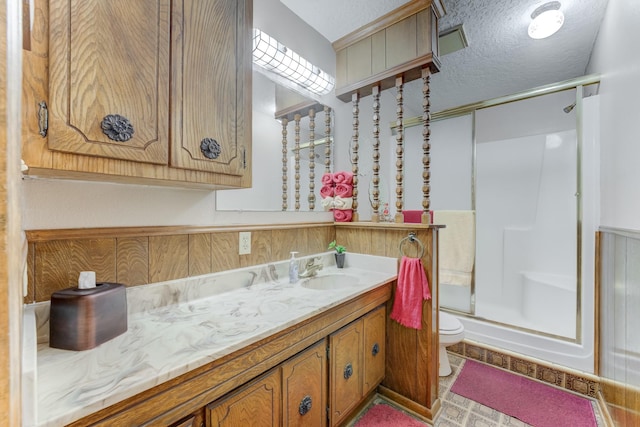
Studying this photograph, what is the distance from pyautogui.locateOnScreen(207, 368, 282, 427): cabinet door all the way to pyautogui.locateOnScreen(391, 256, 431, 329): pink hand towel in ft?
2.93

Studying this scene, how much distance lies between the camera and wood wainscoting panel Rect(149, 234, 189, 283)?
1.09m

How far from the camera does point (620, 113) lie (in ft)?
→ 4.84

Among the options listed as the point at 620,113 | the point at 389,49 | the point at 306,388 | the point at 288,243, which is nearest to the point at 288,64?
the point at 389,49

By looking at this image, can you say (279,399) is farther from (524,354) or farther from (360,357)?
(524,354)

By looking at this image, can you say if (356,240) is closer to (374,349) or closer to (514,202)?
(374,349)

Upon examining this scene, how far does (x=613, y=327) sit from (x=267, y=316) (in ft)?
6.43

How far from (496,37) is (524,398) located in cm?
253

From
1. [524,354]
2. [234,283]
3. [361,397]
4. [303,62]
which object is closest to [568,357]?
[524,354]

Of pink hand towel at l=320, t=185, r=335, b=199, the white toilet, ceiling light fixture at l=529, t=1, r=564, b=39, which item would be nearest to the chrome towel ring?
pink hand towel at l=320, t=185, r=335, b=199

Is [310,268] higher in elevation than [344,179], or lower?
lower

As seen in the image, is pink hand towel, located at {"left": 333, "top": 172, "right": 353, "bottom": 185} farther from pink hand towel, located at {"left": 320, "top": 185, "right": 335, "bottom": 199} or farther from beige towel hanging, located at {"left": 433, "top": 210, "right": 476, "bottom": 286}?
beige towel hanging, located at {"left": 433, "top": 210, "right": 476, "bottom": 286}

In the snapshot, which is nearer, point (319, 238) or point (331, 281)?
point (331, 281)

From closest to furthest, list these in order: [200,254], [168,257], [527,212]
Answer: [168,257] < [200,254] < [527,212]

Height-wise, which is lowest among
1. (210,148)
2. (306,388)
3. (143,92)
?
(306,388)
